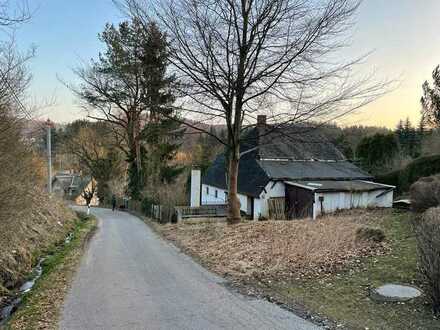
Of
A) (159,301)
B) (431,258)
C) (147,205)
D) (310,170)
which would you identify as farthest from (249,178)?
(431,258)

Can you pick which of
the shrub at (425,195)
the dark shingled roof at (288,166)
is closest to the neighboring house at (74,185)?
the dark shingled roof at (288,166)

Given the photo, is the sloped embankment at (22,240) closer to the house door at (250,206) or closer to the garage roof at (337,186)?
the house door at (250,206)

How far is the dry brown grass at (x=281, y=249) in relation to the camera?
302 inches

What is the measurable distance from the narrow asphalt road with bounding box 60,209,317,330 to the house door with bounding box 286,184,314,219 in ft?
48.8

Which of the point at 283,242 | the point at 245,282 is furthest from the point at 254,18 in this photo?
the point at 245,282

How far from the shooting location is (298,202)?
23.9 metres

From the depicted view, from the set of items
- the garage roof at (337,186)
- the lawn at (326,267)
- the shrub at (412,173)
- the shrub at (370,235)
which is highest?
the shrub at (412,173)

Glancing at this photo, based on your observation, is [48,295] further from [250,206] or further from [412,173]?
[412,173]

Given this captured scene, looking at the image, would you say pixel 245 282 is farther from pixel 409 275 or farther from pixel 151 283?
pixel 409 275

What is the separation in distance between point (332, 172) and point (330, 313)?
76.7 ft

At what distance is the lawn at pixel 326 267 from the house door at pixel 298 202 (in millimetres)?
11092

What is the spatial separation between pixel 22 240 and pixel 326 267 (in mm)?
8469

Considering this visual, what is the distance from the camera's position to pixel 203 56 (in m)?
11.5

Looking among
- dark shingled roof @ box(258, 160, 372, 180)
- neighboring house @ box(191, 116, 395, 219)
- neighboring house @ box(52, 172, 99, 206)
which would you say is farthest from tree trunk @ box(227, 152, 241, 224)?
neighboring house @ box(52, 172, 99, 206)
